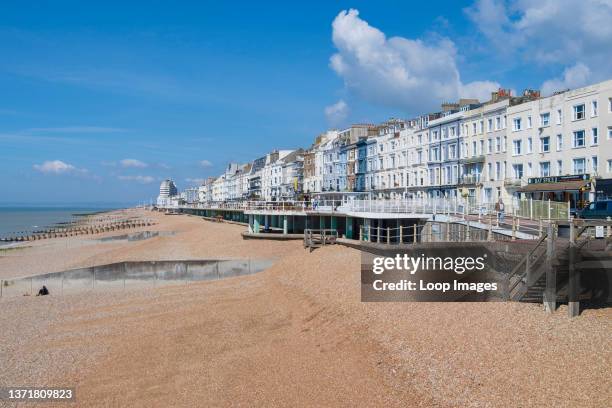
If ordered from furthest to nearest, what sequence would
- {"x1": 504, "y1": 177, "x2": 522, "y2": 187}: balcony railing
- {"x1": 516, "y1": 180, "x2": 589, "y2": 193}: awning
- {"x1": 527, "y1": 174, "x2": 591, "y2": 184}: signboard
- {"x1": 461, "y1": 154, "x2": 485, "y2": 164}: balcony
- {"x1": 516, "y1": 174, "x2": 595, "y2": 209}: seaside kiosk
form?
1. {"x1": 461, "y1": 154, "x2": 485, "y2": 164}: balcony
2. {"x1": 504, "y1": 177, "x2": 522, "y2": 187}: balcony railing
3. {"x1": 527, "y1": 174, "x2": 591, "y2": 184}: signboard
4. {"x1": 516, "y1": 180, "x2": 589, "y2": 193}: awning
5. {"x1": 516, "y1": 174, "x2": 595, "y2": 209}: seaside kiosk

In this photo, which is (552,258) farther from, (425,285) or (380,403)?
(380,403)

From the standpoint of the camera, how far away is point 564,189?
37281 mm

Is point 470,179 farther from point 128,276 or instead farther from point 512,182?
point 128,276

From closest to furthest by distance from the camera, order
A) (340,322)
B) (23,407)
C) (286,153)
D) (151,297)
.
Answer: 1. (23,407)
2. (340,322)
3. (151,297)
4. (286,153)

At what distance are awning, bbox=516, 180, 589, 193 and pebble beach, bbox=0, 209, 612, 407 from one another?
20630 millimetres

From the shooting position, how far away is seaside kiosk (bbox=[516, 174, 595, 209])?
119ft

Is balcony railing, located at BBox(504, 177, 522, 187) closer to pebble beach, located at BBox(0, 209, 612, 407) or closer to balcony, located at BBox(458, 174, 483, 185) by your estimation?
balcony, located at BBox(458, 174, 483, 185)

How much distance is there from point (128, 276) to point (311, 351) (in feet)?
55.1

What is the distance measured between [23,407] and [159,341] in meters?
5.15

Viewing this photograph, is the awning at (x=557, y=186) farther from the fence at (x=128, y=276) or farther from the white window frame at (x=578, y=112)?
the fence at (x=128, y=276)

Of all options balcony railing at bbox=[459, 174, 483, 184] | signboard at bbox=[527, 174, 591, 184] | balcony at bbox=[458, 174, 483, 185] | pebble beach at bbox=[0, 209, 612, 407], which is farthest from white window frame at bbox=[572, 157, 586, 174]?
pebble beach at bbox=[0, 209, 612, 407]

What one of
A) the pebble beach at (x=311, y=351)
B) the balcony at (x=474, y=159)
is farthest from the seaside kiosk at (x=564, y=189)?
the pebble beach at (x=311, y=351)

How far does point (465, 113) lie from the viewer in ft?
168

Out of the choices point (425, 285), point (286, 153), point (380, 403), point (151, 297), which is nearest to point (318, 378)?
point (380, 403)
